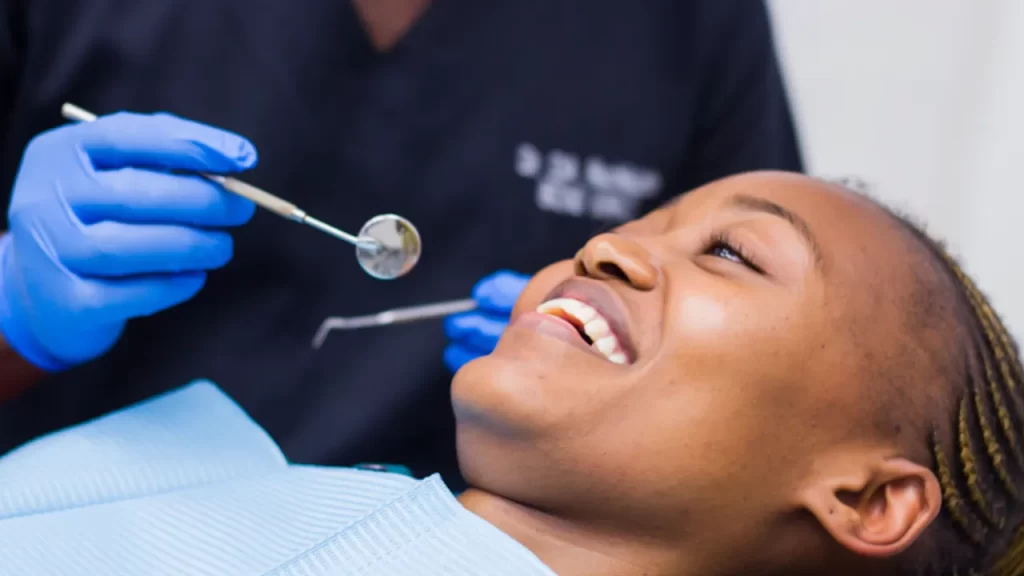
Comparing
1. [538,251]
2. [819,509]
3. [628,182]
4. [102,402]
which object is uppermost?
[628,182]

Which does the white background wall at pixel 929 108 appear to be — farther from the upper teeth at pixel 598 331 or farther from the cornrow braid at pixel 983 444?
the upper teeth at pixel 598 331

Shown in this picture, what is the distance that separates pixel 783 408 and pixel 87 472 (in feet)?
2.10

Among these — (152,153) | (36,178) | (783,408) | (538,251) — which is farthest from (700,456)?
(36,178)

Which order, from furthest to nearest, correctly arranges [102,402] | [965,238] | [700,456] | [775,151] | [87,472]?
[965,238], [775,151], [102,402], [87,472], [700,456]

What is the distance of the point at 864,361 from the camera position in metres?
0.72

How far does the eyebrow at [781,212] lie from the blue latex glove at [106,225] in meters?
0.50

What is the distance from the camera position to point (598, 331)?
763 millimetres

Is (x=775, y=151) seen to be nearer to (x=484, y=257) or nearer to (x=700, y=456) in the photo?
(x=484, y=257)

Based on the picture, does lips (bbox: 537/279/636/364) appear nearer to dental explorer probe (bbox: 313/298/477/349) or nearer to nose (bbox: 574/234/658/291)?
nose (bbox: 574/234/658/291)

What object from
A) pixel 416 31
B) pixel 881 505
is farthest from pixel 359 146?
pixel 881 505

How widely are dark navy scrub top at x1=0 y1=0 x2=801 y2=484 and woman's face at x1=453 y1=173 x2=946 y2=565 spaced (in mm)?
358

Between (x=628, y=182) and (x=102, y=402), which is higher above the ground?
(x=628, y=182)

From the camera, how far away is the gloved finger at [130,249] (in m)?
0.85

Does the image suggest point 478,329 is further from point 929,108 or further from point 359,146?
point 929,108
